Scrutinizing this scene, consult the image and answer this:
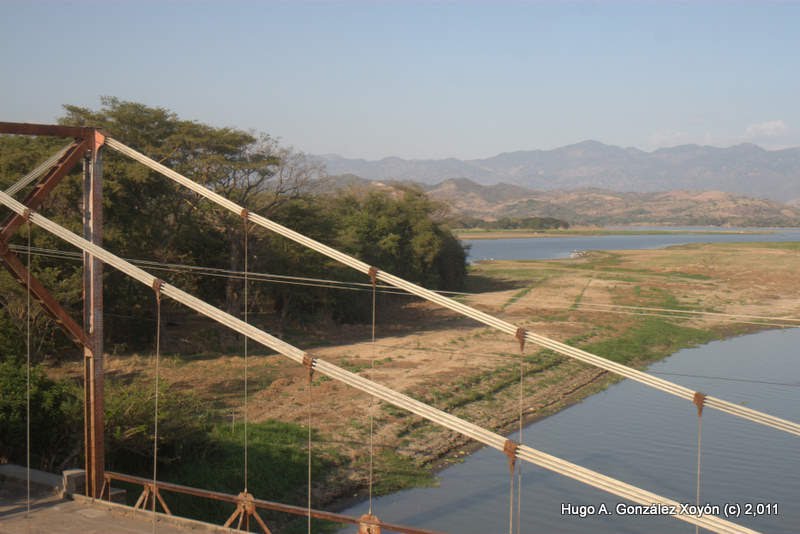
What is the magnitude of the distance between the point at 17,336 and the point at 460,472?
36.8 ft

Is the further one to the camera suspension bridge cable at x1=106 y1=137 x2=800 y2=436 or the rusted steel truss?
the rusted steel truss

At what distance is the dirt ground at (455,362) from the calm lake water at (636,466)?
3.61 ft

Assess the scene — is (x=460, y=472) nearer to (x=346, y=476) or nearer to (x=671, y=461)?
(x=346, y=476)

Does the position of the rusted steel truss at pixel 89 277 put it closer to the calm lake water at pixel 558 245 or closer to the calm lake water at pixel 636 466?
the calm lake water at pixel 636 466

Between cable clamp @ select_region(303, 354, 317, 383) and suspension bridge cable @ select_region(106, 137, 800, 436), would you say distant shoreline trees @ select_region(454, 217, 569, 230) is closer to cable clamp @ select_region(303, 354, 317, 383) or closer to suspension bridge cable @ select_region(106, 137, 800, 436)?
suspension bridge cable @ select_region(106, 137, 800, 436)

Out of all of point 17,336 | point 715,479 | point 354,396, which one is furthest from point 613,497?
point 17,336

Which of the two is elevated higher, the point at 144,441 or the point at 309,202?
the point at 309,202

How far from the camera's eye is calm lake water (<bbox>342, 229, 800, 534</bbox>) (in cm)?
1393

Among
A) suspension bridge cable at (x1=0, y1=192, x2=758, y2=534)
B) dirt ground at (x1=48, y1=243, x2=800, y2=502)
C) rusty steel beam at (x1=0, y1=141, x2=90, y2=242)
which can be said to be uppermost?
rusty steel beam at (x1=0, y1=141, x2=90, y2=242)

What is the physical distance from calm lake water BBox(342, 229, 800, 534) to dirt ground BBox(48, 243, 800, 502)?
110cm

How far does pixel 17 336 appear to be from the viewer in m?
19.5

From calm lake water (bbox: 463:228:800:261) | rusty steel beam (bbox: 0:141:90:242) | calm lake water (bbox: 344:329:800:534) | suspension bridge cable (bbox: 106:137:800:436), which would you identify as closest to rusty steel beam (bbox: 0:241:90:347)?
rusty steel beam (bbox: 0:141:90:242)

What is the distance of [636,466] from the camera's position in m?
16.4

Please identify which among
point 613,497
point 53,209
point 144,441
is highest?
point 53,209
